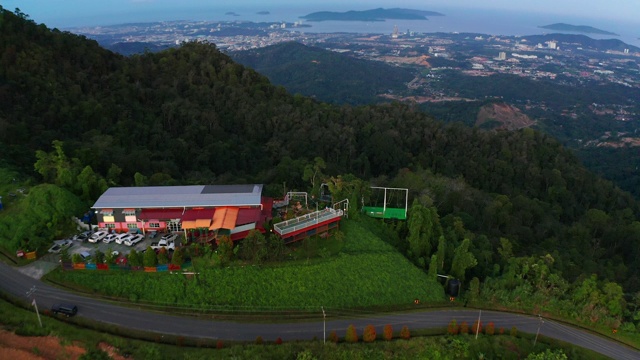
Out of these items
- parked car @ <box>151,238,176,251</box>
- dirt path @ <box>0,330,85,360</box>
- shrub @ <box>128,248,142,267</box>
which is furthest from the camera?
parked car @ <box>151,238,176,251</box>

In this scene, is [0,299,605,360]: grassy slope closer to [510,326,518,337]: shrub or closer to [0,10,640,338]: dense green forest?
[510,326,518,337]: shrub

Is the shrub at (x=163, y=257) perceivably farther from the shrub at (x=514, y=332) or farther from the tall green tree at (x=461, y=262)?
the shrub at (x=514, y=332)

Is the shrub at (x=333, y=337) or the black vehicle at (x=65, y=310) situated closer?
the black vehicle at (x=65, y=310)

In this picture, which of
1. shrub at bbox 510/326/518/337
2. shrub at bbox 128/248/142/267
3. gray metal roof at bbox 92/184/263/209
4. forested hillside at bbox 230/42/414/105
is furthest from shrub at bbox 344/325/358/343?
forested hillside at bbox 230/42/414/105

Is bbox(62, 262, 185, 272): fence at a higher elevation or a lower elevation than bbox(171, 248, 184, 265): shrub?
lower

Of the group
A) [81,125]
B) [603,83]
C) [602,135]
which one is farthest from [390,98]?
[81,125]

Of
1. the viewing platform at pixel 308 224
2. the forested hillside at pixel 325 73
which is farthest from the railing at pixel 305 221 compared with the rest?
the forested hillside at pixel 325 73
